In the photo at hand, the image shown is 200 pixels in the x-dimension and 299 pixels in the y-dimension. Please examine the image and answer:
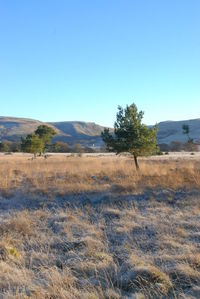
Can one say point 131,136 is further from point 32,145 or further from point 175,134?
point 175,134

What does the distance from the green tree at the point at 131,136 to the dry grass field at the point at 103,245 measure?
314 inches

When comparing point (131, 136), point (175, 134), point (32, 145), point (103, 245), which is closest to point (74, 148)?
point (32, 145)

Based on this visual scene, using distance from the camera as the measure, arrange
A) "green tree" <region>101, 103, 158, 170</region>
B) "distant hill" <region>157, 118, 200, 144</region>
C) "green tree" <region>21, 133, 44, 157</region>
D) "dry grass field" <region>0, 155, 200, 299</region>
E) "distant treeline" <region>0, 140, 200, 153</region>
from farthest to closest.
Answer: "distant hill" <region>157, 118, 200, 144</region>
"distant treeline" <region>0, 140, 200, 153</region>
"green tree" <region>21, 133, 44, 157</region>
"green tree" <region>101, 103, 158, 170</region>
"dry grass field" <region>0, 155, 200, 299</region>

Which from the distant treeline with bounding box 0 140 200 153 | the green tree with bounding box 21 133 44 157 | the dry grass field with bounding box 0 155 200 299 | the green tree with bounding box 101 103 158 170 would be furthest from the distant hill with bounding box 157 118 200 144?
the dry grass field with bounding box 0 155 200 299

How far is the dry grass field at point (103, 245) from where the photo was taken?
351 centimetres

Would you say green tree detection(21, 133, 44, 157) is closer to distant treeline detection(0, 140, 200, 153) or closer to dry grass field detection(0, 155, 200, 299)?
distant treeline detection(0, 140, 200, 153)

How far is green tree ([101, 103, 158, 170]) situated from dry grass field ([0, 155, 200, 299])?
7988 millimetres

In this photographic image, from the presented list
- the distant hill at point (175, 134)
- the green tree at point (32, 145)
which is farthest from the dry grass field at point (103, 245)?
the distant hill at point (175, 134)

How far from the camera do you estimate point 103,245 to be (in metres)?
4.89

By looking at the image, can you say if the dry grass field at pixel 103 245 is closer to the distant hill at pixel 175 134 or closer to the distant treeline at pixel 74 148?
the distant treeline at pixel 74 148

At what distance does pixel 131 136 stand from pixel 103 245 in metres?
12.5

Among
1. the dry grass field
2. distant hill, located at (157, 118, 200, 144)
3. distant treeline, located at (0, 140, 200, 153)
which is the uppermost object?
distant hill, located at (157, 118, 200, 144)

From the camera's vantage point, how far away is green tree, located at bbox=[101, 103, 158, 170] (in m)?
17.0

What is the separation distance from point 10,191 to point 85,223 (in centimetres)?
489
